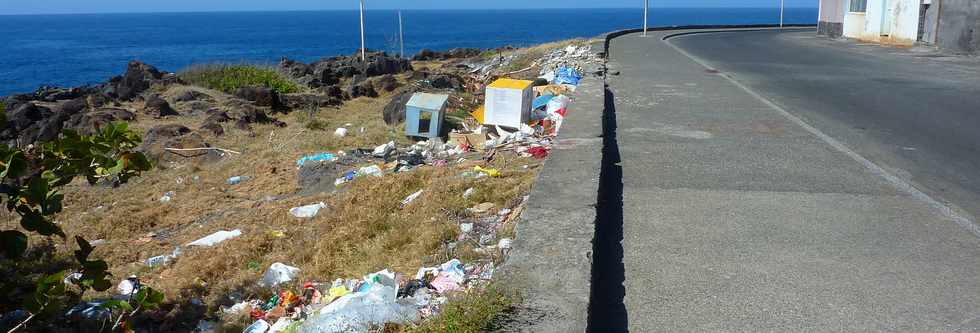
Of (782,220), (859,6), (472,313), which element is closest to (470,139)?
(782,220)

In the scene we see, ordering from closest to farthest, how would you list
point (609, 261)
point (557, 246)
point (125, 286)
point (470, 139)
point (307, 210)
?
point (557, 246) → point (609, 261) → point (125, 286) → point (307, 210) → point (470, 139)

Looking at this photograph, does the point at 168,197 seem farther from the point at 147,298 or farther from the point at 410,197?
the point at 147,298

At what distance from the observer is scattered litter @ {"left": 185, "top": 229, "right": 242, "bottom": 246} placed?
7987 mm

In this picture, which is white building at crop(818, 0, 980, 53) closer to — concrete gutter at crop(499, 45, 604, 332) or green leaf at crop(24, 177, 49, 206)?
concrete gutter at crop(499, 45, 604, 332)

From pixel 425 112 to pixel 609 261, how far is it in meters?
7.76

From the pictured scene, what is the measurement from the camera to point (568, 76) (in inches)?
639

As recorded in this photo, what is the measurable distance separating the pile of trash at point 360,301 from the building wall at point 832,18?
33167 millimetres

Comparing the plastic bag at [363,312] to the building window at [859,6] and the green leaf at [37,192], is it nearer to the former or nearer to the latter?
the green leaf at [37,192]

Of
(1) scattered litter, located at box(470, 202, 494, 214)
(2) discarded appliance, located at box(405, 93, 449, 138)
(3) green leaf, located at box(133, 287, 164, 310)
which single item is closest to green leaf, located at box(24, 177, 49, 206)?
(3) green leaf, located at box(133, 287, 164, 310)

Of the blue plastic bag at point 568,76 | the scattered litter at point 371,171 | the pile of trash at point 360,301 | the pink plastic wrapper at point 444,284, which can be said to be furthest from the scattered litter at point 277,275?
the blue plastic bag at point 568,76

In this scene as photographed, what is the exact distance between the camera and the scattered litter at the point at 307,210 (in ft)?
27.1

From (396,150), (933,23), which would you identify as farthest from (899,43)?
(396,150)

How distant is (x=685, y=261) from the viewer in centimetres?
488

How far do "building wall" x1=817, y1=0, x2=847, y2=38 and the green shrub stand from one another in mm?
22388
